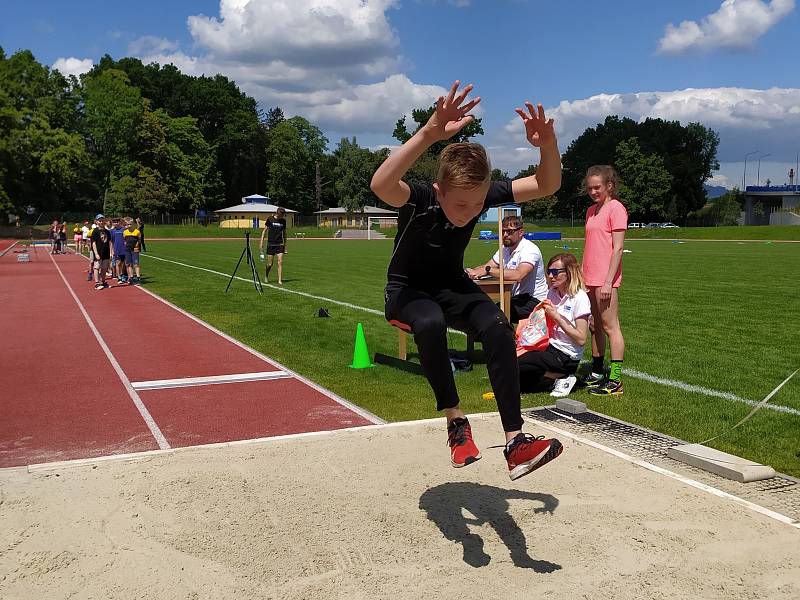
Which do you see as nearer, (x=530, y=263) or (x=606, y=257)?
(x=606, y=257)

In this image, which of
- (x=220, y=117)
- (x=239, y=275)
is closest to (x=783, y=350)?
(x=239, y=275)

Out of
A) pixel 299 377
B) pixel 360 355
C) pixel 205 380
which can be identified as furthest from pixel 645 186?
pixel 205 380

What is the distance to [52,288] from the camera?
18.8 meters

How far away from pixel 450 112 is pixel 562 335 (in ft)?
14.0

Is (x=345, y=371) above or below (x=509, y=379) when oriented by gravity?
below

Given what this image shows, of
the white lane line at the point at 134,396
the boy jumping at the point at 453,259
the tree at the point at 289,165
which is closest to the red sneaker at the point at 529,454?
the boy jumping at the point at 453,259

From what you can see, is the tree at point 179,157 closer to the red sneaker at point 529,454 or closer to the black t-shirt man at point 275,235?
the black t-shirt man at point 275,235

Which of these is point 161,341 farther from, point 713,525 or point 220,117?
point 220,117

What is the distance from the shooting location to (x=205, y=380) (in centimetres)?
766

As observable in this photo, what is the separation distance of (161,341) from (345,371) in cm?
370

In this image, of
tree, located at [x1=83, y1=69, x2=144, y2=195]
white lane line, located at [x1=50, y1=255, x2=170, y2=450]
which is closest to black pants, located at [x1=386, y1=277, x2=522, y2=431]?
→ white lane line, located at [x1=50, y1=255, x2=170, y2=450]

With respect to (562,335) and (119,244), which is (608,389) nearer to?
(562,335)

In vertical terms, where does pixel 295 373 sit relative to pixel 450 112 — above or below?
below

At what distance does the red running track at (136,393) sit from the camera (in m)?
5.56
